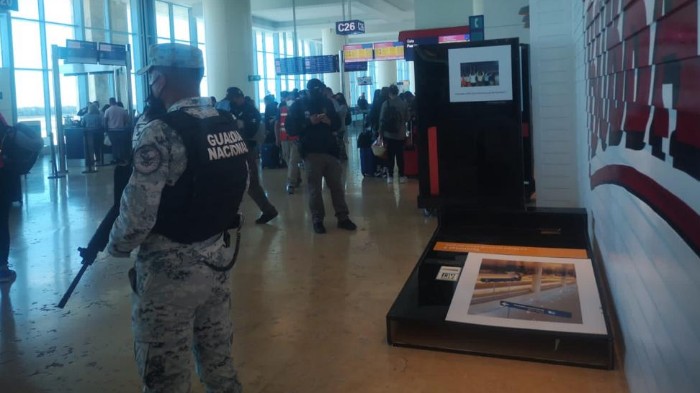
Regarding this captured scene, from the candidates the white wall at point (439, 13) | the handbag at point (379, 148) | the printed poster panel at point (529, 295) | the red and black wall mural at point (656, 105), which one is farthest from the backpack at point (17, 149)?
the white wall at point (439, 13)

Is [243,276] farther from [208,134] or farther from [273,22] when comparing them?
[273,22]

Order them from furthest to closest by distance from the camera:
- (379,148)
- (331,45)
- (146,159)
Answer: (331,45)
(379,148)
(146,159)

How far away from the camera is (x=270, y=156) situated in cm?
1256

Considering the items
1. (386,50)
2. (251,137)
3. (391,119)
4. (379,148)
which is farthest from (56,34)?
(251,137)

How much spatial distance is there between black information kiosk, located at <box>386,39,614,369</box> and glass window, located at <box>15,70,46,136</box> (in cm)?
1506

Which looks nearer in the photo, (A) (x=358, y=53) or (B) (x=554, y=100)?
(B) (x=554, y=100)

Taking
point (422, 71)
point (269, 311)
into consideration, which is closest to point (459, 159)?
point (422, 71)

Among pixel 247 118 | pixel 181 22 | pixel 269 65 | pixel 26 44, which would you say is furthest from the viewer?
pixel 269 65

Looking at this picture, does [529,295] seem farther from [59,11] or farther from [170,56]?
[59,11]

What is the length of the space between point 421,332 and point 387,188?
577 centimetres

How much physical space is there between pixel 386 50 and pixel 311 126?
16.0 metres

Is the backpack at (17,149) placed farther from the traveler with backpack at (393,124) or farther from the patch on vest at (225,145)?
the traveler with backpack at (393,124)

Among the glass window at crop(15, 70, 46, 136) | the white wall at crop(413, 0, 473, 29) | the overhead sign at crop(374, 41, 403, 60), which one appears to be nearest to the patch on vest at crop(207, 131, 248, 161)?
the white wall at crop(413, 0, 473, 29)

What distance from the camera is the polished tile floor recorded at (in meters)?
2.92
